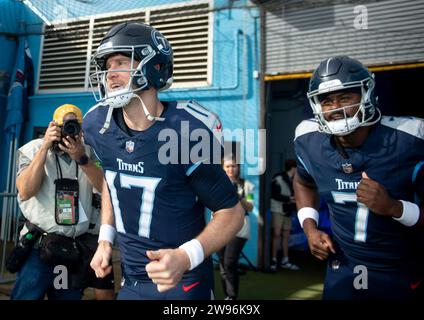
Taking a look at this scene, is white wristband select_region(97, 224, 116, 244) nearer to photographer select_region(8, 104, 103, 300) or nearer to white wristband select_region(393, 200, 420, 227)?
photographer select_region(8, 104, 103, 300)

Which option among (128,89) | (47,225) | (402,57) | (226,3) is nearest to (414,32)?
(402,57)

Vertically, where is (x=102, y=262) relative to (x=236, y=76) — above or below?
below

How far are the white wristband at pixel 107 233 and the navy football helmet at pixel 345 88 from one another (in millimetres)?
1327

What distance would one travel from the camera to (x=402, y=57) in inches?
208

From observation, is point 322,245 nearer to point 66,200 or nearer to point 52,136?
point 66,200

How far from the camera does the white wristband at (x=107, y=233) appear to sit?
1951 mm

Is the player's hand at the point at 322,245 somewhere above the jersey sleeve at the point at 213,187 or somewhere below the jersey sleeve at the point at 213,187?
below

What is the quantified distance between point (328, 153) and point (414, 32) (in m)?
4.09

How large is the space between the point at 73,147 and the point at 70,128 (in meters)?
0.16

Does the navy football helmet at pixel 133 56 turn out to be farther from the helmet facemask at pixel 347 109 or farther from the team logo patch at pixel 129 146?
the helmet facemask at pixel 347 109

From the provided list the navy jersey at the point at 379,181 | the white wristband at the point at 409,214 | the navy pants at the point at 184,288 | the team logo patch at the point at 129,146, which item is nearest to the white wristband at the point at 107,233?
the navy pants at the point at 184,288

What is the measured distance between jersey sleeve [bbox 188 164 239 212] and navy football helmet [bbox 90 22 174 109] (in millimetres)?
509

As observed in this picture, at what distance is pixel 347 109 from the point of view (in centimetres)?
206

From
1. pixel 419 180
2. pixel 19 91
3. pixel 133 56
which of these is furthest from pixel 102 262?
pixel 19 91
